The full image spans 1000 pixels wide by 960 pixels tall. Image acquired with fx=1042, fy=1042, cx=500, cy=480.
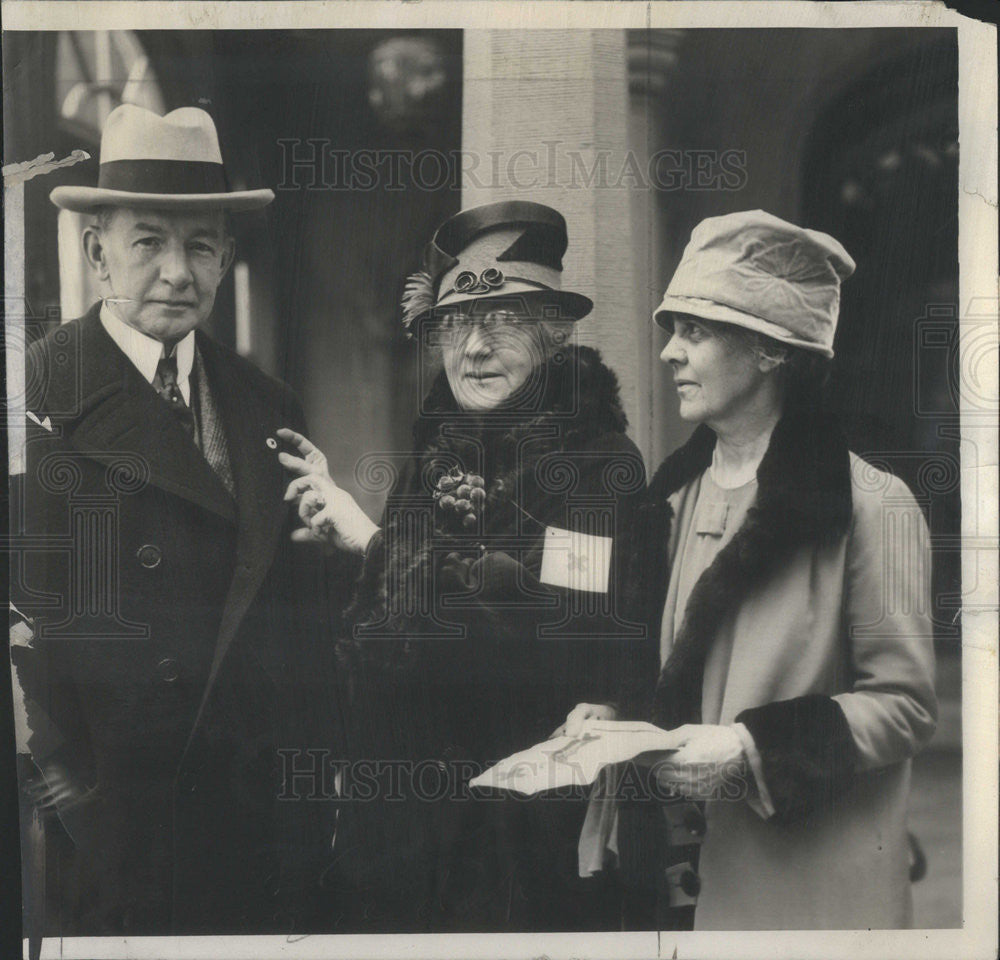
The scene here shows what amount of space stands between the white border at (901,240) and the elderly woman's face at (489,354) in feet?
3.12

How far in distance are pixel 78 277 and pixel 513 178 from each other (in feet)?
4.65

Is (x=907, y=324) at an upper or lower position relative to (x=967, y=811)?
upper

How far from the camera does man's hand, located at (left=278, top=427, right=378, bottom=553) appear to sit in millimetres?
3301

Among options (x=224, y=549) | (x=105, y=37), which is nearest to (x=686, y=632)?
(x=224, y=549)

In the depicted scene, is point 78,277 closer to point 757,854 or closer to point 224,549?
point 224,549

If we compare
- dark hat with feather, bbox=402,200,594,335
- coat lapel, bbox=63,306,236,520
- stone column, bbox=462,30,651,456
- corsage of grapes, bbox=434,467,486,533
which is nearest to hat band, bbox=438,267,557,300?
dark hat with feather, bbox=402,200,594,335

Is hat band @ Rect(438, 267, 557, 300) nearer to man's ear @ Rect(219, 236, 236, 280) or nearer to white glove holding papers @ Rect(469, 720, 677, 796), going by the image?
man's ear @ Rect(219, 236, 236, 280)

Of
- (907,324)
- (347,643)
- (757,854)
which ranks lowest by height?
(757,854)

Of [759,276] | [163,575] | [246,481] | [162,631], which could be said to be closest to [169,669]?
[162,631]

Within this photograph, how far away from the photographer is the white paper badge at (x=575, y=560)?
329 cm

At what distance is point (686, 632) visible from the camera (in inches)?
129

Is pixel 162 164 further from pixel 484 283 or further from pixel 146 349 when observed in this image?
pixel 484 283

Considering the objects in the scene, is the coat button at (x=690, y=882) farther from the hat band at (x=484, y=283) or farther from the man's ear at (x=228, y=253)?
the man's ear at (x=228, y=253)

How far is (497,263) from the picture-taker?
3.30 m
